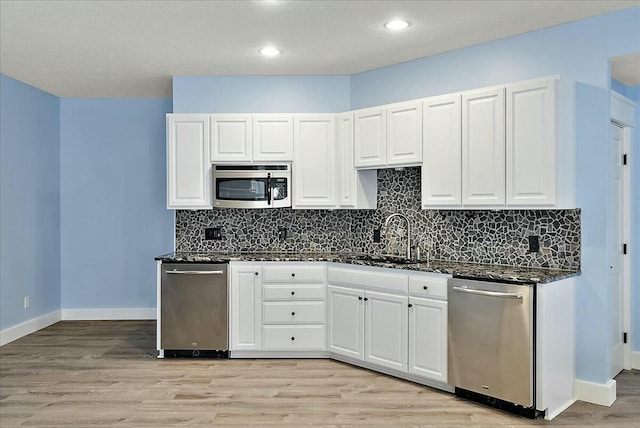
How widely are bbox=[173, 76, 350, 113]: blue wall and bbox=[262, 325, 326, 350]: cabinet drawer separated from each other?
2.10 meters

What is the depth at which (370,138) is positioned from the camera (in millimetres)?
4613

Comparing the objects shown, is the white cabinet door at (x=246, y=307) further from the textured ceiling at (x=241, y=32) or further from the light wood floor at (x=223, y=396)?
the textured ceiling at (x=241, y=32)

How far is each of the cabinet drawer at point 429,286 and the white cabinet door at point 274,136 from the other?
5.73ft

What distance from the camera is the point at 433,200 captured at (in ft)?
13.7

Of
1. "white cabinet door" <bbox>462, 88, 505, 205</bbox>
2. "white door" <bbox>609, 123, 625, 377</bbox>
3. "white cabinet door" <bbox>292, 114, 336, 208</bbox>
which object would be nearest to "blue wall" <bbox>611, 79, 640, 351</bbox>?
"white door" <bbox>609, 123, 625, 377</bbox>

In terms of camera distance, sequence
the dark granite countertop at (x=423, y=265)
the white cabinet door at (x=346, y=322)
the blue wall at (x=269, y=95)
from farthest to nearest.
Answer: the blue wall at (x=269, y=95)
the white cabinet door at (x=346, y=322)
the dark granite countertop at (x=423, y=265)

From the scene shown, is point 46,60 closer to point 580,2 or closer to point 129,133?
point 129,133

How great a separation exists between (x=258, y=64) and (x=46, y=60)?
193cm

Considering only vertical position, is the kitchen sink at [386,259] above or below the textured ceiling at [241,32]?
below

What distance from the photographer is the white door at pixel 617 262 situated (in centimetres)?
396

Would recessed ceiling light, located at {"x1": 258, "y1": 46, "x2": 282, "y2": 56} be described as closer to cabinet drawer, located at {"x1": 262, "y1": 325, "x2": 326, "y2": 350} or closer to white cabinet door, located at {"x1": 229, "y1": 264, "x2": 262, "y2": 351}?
white cabinet door, located at {"x1": 229, "y1": 264, "x2": 262, "y2": 351}

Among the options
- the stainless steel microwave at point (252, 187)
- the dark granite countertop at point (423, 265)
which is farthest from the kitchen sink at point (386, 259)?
the stainless steel microwave at point (252, 187)

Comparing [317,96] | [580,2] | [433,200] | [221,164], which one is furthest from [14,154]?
[580,2]

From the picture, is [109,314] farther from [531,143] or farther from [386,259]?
[531,143]
